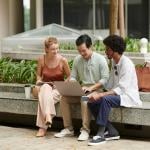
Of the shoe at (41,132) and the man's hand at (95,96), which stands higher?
the man's hand at (95,96)

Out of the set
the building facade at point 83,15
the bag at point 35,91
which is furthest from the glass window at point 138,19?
the bag at point 35,91

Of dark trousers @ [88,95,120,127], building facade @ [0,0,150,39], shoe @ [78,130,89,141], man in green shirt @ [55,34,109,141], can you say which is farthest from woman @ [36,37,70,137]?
building facade @ [0,0,150,39]

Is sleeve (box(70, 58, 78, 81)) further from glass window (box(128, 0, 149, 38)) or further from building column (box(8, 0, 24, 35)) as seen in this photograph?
building column (box(8, 0, 24, 35))

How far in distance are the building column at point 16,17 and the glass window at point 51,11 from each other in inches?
55.9

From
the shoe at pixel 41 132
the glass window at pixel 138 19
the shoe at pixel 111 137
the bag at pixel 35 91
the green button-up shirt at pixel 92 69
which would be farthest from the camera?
the glass window at pixel 138 19

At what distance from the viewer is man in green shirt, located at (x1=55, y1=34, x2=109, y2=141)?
7.64 meters

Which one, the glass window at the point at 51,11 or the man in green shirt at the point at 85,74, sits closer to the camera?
the man in green shirt at the point at 85,74

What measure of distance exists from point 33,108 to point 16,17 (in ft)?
37.0

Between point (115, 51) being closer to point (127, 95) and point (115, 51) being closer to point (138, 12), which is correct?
point (127, 95)

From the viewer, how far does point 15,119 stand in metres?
9.27

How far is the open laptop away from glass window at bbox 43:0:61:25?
33.5 ft

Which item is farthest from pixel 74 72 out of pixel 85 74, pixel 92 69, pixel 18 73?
pixel 18 73

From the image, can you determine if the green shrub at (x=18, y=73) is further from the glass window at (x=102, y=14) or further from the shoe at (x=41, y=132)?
the glass window at (x=102, y=14)

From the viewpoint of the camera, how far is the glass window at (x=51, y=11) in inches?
699
